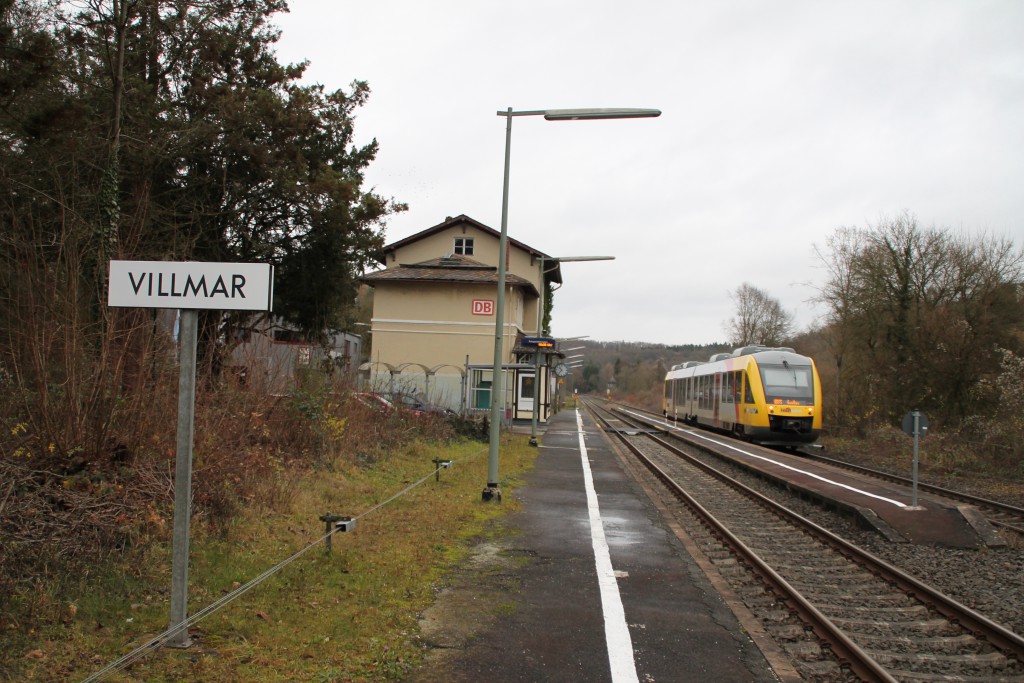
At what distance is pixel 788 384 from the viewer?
2662 cm

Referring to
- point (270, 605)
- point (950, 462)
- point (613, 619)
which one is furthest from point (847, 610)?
point (950, 462)

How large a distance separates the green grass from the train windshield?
18885 mm

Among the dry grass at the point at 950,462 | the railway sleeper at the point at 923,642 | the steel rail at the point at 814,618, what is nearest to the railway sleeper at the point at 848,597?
the steel rail at the point at 814,618

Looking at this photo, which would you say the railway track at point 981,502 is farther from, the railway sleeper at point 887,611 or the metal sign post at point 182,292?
the metal sign post at point 182,292

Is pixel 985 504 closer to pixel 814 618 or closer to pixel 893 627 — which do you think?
pixel 893 627

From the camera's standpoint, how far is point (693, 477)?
61.4 ft

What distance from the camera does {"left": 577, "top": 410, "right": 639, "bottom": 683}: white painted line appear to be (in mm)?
5285

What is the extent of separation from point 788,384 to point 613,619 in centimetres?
2179

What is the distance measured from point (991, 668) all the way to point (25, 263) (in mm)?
8307

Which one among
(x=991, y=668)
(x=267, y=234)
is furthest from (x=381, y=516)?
(x=267, y=234)

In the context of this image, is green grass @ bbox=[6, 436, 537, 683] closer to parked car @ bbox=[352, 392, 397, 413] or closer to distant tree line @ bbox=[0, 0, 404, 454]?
distant tree line @ bbox=[0, 0, 404, 454]

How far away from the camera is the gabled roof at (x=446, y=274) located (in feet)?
120

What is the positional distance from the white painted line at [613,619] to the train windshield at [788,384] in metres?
17.3

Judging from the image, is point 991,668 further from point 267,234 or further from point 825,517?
point 267,234
